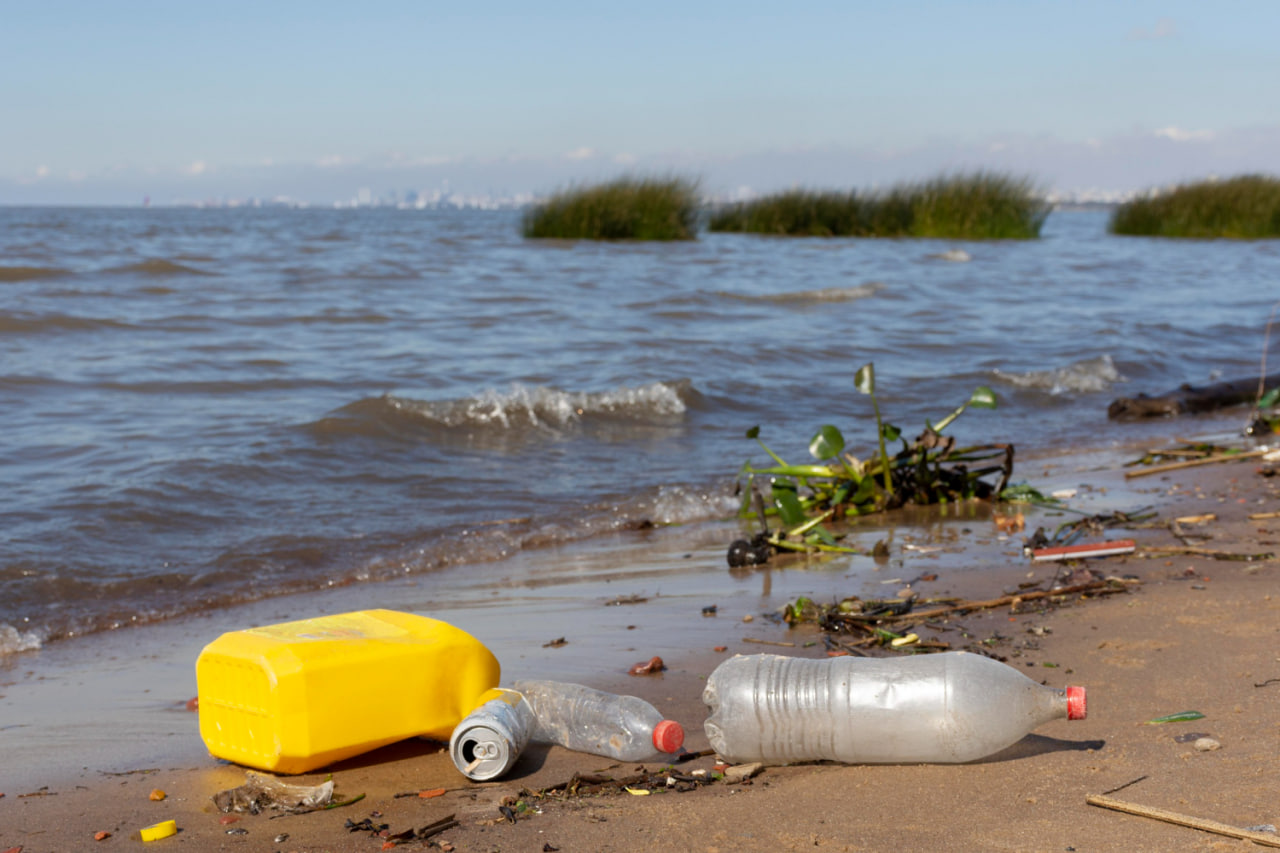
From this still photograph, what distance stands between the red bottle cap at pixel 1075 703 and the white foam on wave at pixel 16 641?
10.4ft

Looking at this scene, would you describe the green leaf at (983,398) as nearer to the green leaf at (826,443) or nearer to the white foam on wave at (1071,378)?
the green leaf at (826,443)

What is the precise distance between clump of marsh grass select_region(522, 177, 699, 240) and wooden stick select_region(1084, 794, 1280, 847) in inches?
948

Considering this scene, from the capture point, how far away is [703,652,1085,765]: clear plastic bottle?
1964 millimetres

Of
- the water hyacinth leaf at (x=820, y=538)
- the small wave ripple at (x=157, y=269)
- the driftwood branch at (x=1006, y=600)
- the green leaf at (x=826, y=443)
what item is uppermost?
the small wave ripple at (x=157, y=269)

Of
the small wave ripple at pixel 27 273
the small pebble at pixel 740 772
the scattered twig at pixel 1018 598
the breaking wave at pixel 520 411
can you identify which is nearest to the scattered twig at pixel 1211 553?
the scattered twig at pixel 1018 598

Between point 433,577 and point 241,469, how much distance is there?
1.82 metres

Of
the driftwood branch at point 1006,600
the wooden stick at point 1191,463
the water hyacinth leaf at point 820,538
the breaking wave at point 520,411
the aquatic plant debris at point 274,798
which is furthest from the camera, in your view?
the breaking wave at point 520,411

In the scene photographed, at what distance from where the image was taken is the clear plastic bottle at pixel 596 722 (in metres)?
2.15

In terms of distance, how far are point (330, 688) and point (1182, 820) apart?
1493 mm

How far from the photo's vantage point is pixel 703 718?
7.91 ft

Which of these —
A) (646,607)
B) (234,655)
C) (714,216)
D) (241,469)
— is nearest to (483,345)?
(241,469)

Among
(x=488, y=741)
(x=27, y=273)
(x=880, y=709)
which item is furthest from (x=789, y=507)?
(x=27, y=273)

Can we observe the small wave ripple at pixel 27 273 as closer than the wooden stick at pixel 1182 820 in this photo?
No

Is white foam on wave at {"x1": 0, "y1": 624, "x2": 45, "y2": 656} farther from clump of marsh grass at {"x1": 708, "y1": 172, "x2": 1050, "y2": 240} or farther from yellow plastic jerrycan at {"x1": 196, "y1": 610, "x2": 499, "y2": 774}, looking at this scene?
clump of marsh grass at {"x1": 708, "y1": 172, "x2": 1050, "y2": 240}
